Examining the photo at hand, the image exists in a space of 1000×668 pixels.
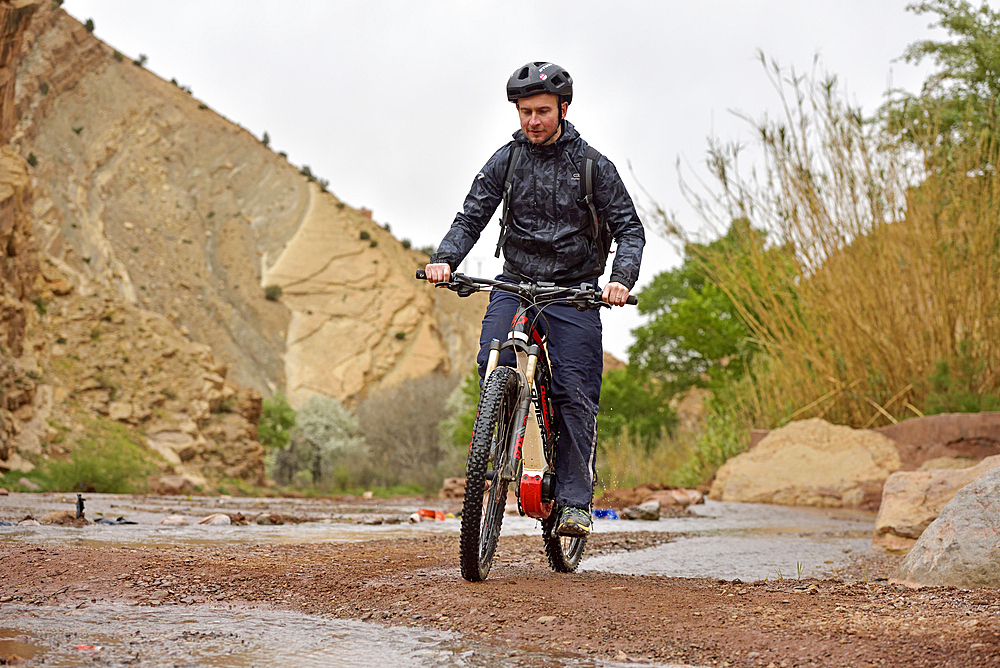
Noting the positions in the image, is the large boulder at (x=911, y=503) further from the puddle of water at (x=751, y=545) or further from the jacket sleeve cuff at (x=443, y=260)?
the jacket sleeve cuff at (x=443, y=260)

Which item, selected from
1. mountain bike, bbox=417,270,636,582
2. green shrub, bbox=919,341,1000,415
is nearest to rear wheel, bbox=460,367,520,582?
mountain bike, bbox=417,270,636,582

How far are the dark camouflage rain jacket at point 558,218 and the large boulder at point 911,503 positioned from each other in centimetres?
274

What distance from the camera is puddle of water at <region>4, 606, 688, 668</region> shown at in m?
2.19

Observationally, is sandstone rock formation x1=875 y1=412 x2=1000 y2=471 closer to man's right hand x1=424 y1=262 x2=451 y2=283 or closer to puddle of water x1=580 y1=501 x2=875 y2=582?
puddle of water x1=580 y1=501 x2=875 y2=582

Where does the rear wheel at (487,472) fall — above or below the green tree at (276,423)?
below

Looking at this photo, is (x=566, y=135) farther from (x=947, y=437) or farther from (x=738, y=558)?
(x=947, y=437)

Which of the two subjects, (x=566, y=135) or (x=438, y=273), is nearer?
(x=438, y=273)

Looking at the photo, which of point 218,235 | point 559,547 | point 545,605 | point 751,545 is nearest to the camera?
point 545,605

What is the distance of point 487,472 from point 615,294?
891mm

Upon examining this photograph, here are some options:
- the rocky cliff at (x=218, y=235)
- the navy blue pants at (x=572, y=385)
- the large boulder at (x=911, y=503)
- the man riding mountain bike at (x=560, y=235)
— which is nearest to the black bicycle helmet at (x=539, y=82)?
the man riding mountain bike at (x=560, y=235)

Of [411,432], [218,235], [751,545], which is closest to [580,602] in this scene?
[751,545]

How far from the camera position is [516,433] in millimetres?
3791

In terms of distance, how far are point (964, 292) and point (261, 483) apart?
19879 millimetres

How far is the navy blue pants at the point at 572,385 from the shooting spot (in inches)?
158
